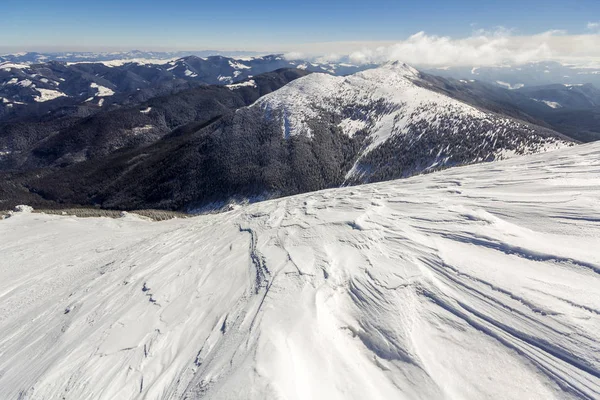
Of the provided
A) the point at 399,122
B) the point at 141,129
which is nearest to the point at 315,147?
the point at 399,122

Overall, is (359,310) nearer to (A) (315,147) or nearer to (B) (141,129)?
(A) (315,147)

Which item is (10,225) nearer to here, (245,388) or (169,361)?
(169,361)

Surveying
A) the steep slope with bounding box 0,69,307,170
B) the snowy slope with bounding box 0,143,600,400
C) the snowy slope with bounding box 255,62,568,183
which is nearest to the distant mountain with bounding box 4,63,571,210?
the snowy slope with bounding box 255,62,568,183

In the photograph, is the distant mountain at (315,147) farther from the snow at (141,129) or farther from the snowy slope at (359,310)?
the snow at (141,129)

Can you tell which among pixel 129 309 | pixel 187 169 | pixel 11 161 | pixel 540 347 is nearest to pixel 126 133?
pixel 11 161

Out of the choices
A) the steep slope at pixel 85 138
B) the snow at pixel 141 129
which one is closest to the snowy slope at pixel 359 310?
the steep slope at pixel 85 138
